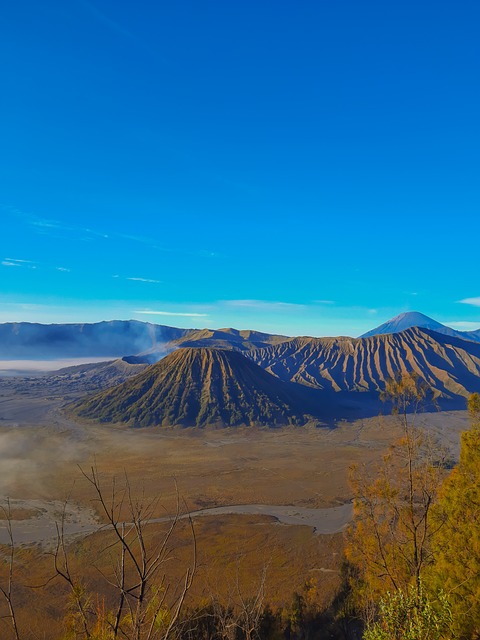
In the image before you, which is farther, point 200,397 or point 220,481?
point 200,397

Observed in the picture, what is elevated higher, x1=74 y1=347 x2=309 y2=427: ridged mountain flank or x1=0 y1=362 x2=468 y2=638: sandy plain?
x1=74 y1=347 x2=309 y2=427: ridged mountain flank

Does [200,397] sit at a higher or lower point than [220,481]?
higher

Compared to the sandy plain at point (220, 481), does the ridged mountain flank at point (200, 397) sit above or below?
above

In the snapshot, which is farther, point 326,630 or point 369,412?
point 369,412

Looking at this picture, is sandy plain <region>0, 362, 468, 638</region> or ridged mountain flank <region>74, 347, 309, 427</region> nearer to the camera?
sandy plain <region>0, 362, 468, 638</region>

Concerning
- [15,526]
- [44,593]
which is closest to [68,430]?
[15,526]

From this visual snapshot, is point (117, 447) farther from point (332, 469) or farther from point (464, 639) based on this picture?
point (464, 639)

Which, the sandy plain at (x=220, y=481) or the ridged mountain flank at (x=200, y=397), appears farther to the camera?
the ridged mountain flank at (x=200, y=397)

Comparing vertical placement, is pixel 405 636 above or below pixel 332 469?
above
